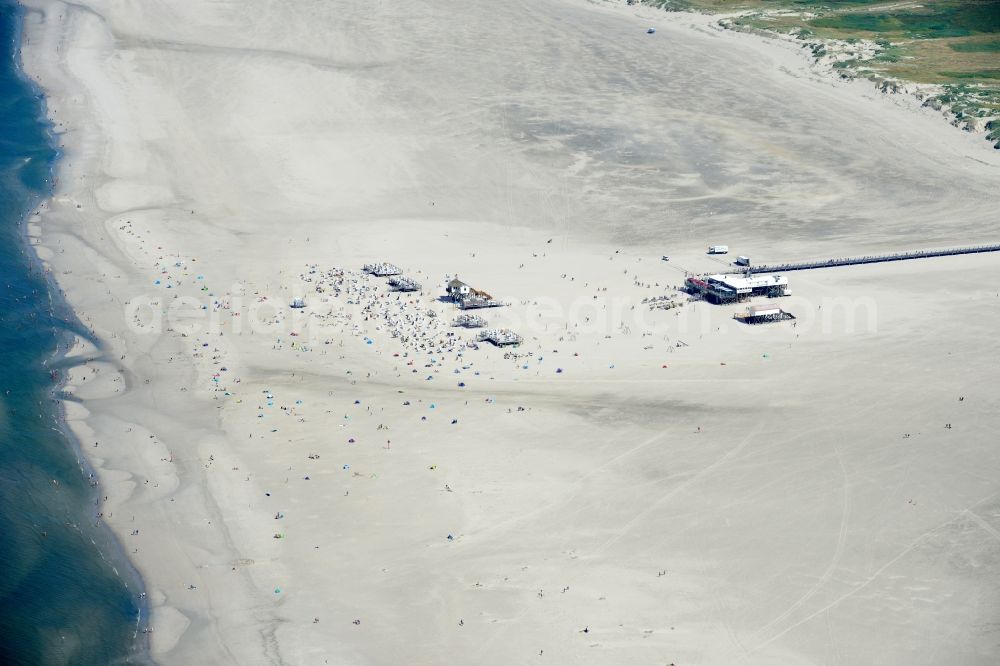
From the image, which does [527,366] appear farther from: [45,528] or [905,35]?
[905,35]

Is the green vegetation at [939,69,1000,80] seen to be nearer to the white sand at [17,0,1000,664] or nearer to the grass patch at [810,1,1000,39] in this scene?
the white sand at [17,0,1000,664]

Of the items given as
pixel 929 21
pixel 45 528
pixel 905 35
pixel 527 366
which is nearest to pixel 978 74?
pixel 905 35

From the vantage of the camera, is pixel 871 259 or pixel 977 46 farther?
pixel 977 46

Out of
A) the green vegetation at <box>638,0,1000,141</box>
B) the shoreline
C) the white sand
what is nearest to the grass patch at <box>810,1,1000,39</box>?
the green vegetation at <box>638,0,1000,141</box>

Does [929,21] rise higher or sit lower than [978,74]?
higher

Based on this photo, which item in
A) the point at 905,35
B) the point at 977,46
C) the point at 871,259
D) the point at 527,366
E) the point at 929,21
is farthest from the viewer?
the point at 929,21

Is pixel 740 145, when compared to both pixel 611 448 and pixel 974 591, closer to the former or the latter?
pixel 611 448

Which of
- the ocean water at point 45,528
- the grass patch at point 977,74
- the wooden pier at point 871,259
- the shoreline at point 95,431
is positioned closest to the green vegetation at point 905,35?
the grass patch at point 977,74
